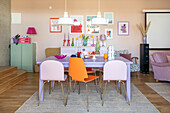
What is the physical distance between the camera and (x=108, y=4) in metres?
6.82

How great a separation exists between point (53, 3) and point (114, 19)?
2477 millimetres

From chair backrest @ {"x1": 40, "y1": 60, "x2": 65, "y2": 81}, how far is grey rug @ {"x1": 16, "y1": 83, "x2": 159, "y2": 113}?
19.2 inches

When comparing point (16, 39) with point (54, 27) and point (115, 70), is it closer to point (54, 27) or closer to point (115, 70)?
point (54, 27)

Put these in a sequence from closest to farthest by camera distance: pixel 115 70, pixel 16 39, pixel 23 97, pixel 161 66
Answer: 1. pixel 115 70
2. pixel 23 97
3. pixel 161 66
4. pixel 16 39

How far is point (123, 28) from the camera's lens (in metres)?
6.86

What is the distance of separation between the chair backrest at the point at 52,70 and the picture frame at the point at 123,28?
14.5 feet

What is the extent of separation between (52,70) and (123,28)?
181 inches

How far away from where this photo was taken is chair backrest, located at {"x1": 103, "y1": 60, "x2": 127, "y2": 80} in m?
2.92

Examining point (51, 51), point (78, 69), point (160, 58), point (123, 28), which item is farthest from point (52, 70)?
point (123, 28)

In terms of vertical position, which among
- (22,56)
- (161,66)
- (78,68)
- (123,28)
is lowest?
(161,66)

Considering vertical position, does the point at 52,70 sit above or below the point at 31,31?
below

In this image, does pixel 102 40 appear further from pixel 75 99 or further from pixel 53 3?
pixel 75 99

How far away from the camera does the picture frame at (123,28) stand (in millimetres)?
6850

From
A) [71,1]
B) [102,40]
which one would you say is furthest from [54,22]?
[102,40]
